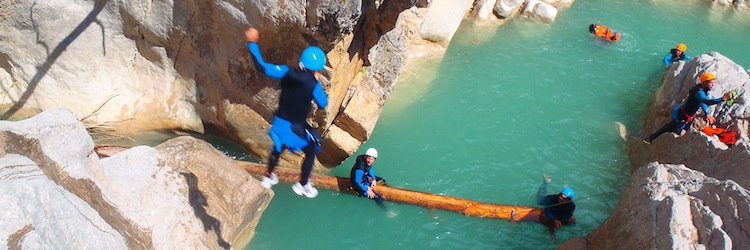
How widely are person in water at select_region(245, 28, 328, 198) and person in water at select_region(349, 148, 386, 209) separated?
2.36 metres

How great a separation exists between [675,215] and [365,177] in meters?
4.39

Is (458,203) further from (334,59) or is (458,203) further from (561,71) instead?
(561,71)

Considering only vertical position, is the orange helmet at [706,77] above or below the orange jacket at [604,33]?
A: above

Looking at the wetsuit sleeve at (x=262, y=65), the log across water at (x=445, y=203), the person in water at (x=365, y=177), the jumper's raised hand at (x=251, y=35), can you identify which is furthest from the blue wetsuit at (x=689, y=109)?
the jumper's raised hand at (x=251, y=35)

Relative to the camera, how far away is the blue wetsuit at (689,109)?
10.4 metres

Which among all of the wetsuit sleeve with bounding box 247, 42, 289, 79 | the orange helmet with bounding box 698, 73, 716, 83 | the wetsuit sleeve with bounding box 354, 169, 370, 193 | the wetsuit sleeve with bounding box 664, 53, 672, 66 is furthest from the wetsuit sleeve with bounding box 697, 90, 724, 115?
the wetsuit sleeve with bounding box 247, 42, 289, 79

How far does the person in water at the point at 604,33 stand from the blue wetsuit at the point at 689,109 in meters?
4.03

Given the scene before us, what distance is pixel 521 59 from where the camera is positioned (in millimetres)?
13750

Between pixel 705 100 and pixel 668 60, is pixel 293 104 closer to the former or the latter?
pixel 705 100

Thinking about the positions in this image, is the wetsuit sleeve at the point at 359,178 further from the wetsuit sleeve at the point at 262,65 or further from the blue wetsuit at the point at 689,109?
the blue wetsuit at the point at 689,109

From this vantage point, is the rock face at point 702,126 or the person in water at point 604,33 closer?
the rock face at point 702,126

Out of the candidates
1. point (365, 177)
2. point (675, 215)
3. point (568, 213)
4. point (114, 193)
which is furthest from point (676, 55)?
point (114, 193)

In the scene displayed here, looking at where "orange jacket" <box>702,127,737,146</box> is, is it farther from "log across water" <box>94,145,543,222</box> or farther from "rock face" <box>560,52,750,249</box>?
"log across water" <box>94,145,543,222</box>

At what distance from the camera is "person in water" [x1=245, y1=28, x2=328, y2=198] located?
570cm
